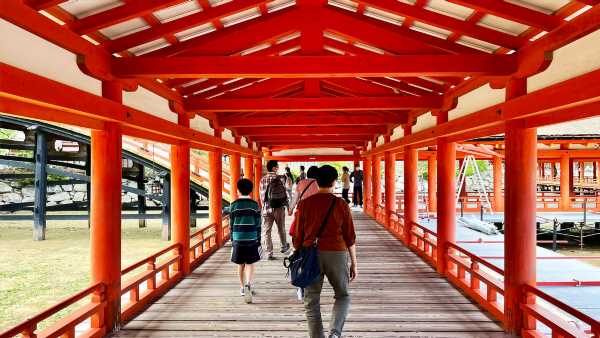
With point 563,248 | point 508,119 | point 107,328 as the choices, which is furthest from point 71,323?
point 563,248

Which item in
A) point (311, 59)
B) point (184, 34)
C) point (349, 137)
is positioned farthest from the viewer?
point (349, 137)

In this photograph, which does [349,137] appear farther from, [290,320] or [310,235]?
[310,235]

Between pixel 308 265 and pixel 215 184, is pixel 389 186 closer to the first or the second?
pixel 215 184

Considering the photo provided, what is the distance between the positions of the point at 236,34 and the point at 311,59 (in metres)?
0.90

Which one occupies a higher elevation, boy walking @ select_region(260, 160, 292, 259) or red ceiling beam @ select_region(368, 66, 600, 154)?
red ceiling beam @ select_region(368, 66, 600, 154)

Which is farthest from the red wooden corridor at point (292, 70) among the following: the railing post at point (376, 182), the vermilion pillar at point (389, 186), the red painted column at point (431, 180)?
the red painted column at point (431, 180)

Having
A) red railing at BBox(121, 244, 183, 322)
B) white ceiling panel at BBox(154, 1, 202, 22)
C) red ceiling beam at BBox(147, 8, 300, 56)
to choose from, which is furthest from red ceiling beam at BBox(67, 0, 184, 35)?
red railing at BBox(121, 244, 183, 322)

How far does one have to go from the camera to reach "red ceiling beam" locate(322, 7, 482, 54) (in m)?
4.57

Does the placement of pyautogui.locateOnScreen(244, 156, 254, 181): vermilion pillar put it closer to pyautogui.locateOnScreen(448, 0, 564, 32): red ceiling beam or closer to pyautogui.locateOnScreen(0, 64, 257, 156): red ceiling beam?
pyautogui.locateOnScreen(0, 64, 257, 156): red ceiling beam

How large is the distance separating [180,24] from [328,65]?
5.10 ft

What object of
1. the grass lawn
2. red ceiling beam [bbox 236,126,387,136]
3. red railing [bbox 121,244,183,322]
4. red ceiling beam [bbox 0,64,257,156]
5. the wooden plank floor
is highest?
red ceiling beam [bbox 236,126,387,136]

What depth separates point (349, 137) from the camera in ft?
51.3

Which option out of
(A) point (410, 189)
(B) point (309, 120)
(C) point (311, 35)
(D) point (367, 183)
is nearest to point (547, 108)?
(C) point (311, 35)

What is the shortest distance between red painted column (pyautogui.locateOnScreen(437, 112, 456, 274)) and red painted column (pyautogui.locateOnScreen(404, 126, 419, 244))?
2528 mm
